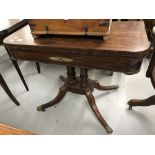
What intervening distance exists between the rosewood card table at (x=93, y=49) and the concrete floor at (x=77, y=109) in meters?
0.61

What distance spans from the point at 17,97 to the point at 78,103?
25.7 inches

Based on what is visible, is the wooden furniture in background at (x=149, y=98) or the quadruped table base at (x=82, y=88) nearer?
the wooden furniture in background at (x=149, y=98)

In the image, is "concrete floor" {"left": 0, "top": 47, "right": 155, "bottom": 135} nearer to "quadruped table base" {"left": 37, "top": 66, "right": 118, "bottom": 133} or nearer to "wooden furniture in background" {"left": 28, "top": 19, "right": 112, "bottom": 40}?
"quadruped table base" {"left": 37, "top": 66, "right": 118, "bottom": 133}

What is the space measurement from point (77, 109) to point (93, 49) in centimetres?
79

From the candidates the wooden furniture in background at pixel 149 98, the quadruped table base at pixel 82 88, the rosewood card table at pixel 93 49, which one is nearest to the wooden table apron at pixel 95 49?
the rosewood card table at pixel 93 49

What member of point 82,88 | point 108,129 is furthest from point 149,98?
point 82,88

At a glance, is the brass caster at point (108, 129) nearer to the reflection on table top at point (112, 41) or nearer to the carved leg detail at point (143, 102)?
the carved leg detail at point (143, 102)

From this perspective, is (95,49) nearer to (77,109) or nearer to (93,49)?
(93,49)

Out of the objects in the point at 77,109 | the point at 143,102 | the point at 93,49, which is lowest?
A: the point at 77,109

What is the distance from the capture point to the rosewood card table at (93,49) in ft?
2.62

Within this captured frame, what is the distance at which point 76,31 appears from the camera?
0.88 meters

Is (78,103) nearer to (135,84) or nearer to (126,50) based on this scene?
(135,84)

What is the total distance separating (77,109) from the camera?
146cm
